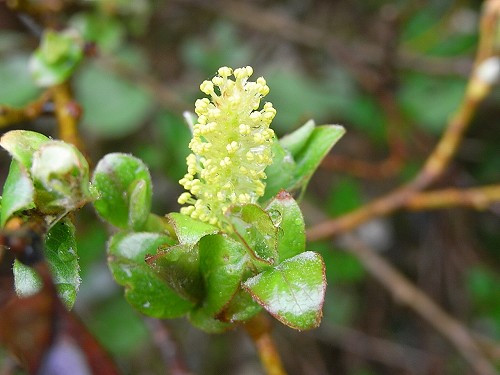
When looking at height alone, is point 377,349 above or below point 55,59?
below

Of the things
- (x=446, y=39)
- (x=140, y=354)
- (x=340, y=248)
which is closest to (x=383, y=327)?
(x=340, y=248)

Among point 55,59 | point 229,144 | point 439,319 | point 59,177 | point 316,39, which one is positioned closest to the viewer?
point 59,177

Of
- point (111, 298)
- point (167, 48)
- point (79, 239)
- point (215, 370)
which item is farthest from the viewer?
point (167, 48)

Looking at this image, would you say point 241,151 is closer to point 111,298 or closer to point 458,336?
point 458,336

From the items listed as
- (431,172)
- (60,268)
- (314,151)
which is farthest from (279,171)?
(431,172)

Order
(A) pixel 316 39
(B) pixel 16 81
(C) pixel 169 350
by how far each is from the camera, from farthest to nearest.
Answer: (A) pixel 316 39 < (B) pixel 16 81 < (C) pixel 169 350

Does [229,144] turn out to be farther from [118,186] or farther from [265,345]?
[265,345]

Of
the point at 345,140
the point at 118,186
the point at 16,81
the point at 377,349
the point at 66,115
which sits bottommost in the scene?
the point at 377,349
